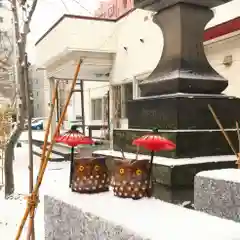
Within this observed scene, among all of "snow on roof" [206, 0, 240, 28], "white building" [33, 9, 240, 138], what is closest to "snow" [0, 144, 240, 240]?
"snow on roof" [206, 0, 240, 28]

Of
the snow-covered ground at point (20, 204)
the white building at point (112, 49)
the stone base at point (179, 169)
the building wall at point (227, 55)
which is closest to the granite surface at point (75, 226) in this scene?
the snow-covered ground at point (20, 204)

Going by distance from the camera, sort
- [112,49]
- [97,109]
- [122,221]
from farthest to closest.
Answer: [97,109]
[112,49]
[122,221]

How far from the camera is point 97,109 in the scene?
1625 centimetres

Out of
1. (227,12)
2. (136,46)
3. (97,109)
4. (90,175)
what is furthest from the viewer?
(97,109)

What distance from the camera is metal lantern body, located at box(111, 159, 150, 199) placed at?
2.21 m

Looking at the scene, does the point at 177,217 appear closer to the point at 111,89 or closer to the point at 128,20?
the point at 128,20

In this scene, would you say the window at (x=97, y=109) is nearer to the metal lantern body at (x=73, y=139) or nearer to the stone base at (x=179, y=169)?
the stone base at (x=179, y=169)

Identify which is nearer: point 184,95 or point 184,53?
point 184,95

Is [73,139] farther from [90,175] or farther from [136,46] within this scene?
[136,46]

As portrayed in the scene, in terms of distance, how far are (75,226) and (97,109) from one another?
46.5ft

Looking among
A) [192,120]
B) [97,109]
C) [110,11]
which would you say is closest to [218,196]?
[192,120]

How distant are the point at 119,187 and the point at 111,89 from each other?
10.2m

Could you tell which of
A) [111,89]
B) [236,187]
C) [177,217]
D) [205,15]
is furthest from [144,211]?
[111,89]

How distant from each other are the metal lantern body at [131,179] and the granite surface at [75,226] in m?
0.32
